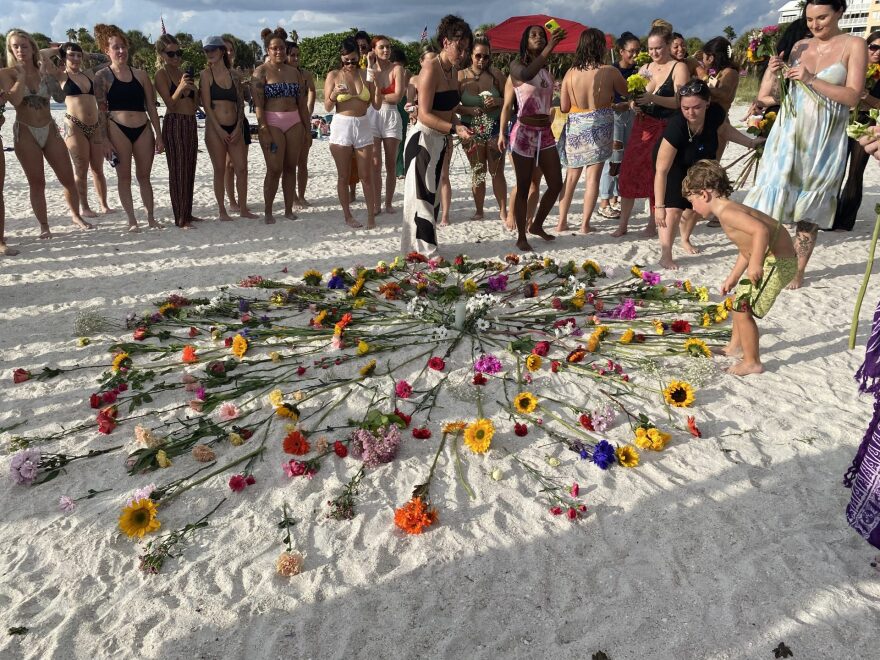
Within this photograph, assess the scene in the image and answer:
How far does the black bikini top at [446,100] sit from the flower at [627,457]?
3926mm

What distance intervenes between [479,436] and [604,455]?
0.65 meters

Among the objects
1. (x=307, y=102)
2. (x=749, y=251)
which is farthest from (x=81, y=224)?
(x=749, y=251)

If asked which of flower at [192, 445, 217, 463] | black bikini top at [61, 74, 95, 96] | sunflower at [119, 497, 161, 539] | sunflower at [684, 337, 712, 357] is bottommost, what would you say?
sunflower at [119, 497, 161, 539]

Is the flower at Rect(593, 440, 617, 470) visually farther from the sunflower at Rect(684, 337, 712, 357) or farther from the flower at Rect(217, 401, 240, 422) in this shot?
the flower at Rect(217, 401, 240, 422)

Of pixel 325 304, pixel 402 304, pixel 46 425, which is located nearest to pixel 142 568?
pixel 46 425

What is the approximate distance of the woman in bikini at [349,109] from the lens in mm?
6695

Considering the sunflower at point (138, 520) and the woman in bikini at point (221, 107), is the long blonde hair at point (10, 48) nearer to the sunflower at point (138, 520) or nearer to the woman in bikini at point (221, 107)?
the woman in bikini at point (221, 107)

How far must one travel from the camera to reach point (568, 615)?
2287mm

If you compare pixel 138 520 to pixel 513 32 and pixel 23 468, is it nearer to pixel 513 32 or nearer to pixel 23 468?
pixel 23 468

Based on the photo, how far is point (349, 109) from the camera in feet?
22.3

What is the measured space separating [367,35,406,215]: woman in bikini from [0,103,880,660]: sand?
4780 mm

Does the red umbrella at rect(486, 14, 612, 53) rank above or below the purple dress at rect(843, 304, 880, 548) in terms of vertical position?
above

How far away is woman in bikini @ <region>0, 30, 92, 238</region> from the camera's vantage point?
5.86 meters

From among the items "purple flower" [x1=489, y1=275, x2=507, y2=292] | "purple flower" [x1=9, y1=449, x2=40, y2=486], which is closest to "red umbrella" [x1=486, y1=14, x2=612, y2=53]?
"purple flower" [x1=489, y1=275, x2=507, y2=292]
